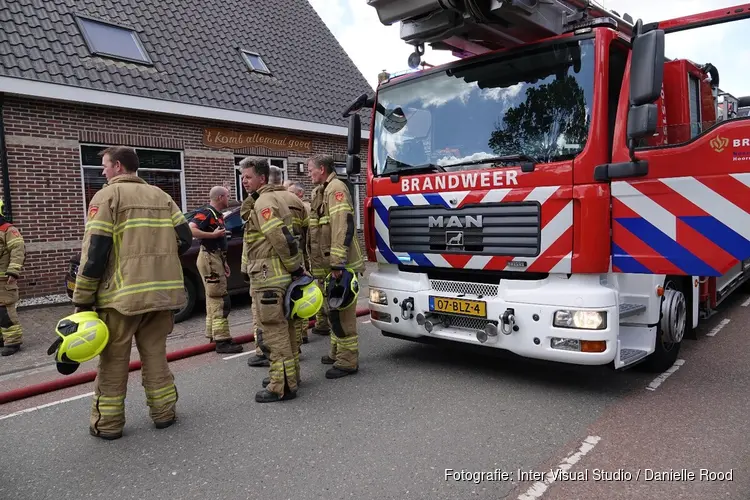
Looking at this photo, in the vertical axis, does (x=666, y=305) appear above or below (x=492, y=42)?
below

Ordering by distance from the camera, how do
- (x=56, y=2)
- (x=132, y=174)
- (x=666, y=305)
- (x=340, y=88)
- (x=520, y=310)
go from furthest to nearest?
(x=340, y=88), (x=56, y=2), (x=666, y=305), (x=520, y=310), (x=132, y=174)

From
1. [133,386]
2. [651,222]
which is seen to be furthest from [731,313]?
[133,386]

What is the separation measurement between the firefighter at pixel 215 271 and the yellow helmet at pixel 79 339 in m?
2.35

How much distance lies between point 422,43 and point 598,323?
8.95 feet

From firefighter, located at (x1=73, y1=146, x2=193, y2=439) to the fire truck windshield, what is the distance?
2167mm

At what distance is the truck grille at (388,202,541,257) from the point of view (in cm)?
413

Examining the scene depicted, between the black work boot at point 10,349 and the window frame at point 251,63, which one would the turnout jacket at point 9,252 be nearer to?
the black work boot at point 10,349

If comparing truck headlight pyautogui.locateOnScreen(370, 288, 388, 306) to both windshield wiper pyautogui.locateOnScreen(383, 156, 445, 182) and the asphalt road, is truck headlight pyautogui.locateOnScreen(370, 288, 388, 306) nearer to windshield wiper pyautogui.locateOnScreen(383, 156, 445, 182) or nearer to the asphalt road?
the asphalt road

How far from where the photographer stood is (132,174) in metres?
3.78

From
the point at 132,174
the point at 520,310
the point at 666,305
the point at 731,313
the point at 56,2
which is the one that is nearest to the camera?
the point at 132,174

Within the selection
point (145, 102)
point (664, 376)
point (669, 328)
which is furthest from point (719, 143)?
point (145, 102)

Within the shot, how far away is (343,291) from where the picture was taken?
15.1ft

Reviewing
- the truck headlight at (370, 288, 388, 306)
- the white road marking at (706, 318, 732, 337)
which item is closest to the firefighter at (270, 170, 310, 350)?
the truck headlight at (370, 288, 388, 306)

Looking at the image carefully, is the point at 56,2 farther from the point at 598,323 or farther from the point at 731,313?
the point at 731,313
